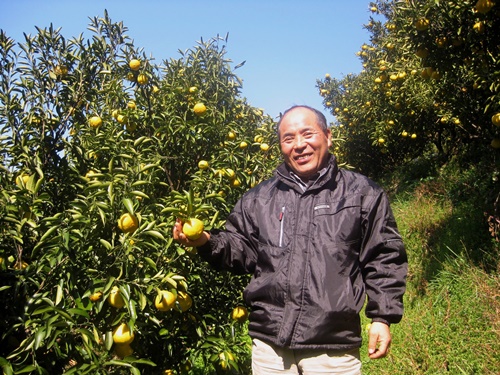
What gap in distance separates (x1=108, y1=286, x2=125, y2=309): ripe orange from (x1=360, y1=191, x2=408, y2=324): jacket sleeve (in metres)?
0.88

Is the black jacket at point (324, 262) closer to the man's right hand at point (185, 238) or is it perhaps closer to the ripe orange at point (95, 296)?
the man's right hand at point (185, 238)

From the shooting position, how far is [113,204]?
66.4 inches

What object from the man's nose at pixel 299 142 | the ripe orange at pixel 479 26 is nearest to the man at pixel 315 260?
the man's nose at pixel 299 142

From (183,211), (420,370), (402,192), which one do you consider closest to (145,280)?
(183,211)

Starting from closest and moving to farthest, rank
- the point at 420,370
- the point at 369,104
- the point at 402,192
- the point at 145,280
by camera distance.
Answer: the point at 145,280
the point at 420,370
the point at 402,192
the point at 369,104

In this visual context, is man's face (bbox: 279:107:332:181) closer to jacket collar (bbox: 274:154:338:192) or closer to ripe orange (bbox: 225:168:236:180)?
jacket collar (bbox: 274:154:338:192)

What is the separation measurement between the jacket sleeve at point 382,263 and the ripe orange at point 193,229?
59 cm

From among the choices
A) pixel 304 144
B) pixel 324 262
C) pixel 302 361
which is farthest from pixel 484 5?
pixel 302 361

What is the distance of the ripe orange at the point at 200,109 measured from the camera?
2.69 meters

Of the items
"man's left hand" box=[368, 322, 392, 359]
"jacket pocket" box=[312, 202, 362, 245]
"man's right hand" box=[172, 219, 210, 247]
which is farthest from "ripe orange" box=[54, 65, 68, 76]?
"man's left hand" box=[368, 322, 392, 359]

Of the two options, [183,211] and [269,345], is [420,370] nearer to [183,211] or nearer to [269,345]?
[269,345]

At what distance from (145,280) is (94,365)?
34cm

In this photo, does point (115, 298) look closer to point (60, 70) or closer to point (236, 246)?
point (236, 246)

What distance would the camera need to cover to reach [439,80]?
4414 mm
